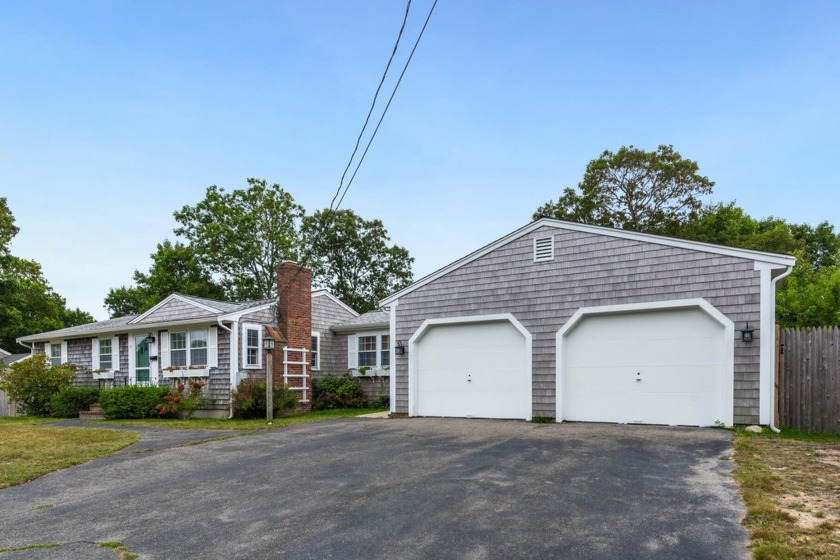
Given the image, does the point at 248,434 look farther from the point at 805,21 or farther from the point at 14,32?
the point at 805,21

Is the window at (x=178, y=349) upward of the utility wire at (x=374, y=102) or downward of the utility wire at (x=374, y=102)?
downward

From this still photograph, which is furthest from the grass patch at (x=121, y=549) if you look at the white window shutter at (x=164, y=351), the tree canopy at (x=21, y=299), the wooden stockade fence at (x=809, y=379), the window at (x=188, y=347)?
the tree canopy at (x=21, y=299)

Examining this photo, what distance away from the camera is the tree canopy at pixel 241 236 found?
34000 mm

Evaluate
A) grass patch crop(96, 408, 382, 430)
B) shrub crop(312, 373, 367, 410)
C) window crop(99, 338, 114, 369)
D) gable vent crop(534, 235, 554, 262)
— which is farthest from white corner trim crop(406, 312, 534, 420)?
window crop(99, 338, 114, 369)

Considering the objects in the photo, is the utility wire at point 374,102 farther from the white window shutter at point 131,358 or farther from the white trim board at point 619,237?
the white window shutter at point 131,358

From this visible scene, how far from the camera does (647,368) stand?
33.8 feet

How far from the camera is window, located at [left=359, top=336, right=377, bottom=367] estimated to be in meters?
18.3

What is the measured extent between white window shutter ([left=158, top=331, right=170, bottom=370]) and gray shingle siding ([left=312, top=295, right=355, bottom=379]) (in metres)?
4.59

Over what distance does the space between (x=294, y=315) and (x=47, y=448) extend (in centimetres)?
785

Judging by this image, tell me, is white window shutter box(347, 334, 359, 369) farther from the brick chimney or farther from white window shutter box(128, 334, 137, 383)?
white window shutter box(128, 334, 137, 383)

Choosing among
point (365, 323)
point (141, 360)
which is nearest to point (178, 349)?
point (141, 360)

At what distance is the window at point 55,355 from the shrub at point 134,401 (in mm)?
6106

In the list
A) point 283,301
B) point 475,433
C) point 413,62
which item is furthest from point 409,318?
point 413,62

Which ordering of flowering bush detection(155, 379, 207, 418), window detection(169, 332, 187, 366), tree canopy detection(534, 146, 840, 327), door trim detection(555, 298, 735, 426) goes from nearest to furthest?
1. door trim detection(555, 298, 735, 426)
2. flowering bush detection(155, 379, 207, 418)
3. window detection(169, 332, 187, 366)
4. tree canopy detection(534, 146, 840, 327)
